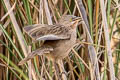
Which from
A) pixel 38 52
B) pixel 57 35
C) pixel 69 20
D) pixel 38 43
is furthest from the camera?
pixel 38 43

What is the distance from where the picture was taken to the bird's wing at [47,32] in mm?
2038

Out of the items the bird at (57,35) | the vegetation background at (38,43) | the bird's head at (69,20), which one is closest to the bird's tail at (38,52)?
the bird at (57,35)

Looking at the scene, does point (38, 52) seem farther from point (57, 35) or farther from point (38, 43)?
point (38, 43)

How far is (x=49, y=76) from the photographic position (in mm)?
2514

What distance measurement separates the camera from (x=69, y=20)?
96.4 inches

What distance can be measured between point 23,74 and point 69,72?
1.23ft

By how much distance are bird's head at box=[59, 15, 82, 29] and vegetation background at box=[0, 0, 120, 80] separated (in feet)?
0.17

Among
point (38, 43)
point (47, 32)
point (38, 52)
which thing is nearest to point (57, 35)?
point (47, 32)

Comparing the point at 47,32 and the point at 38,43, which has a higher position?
the point at 47,32

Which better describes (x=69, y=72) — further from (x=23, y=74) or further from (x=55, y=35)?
(x=55, y=35)

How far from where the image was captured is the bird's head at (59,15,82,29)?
95.4 inches

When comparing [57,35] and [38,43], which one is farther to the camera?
[38,43]

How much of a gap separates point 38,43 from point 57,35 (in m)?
0.41

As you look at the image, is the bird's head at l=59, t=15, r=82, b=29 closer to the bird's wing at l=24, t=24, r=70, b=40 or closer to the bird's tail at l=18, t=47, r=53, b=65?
the bird's wing at l=24, t=24, r=70, b=40
